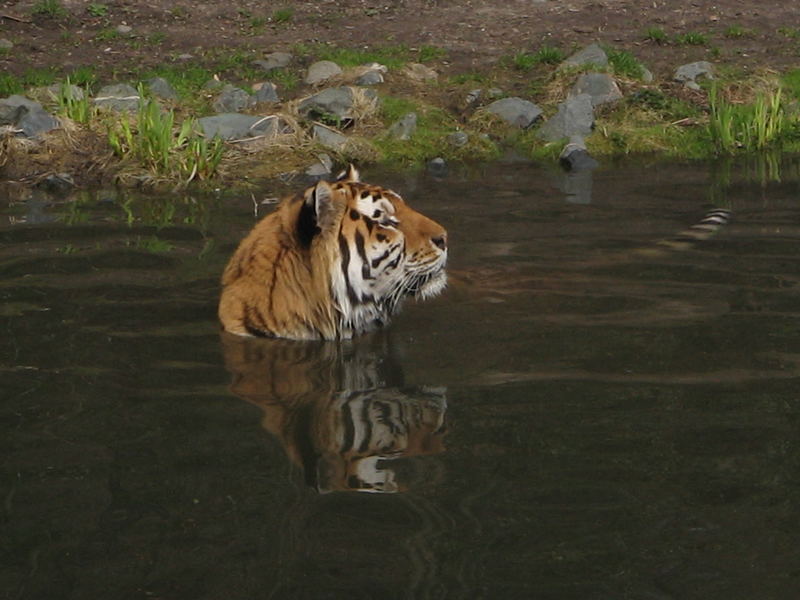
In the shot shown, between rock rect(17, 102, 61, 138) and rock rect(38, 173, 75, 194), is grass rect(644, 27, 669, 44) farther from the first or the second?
rock rect(38, 173, 75, 194)

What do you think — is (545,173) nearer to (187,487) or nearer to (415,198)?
(415,198)

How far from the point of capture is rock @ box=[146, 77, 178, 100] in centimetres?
1077

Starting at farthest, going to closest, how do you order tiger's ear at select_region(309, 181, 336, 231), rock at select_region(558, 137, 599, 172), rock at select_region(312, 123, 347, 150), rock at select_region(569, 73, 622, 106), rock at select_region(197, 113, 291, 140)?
rock at select_region(569, 73, 622, 106) < rock at select_region(197, 113, 291, 140) < rock at select_region(312, 123, 347, 150) < rock at select_region(558, 137, 599, 172) < tiger's ear at select_region(309, 181, 336, 231)

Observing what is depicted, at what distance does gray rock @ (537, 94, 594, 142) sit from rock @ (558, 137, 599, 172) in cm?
48

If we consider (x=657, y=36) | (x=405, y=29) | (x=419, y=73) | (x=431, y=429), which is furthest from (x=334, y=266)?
(x=405, y=29)

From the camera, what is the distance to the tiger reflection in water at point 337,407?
4.22 m

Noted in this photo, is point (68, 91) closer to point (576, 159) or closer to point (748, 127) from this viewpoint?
point (576, 159)

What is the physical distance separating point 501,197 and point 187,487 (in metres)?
4.91

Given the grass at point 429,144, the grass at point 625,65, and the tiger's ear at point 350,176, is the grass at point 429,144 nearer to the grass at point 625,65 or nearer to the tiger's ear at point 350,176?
the grass at point 625,65

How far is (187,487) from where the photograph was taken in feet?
13.2

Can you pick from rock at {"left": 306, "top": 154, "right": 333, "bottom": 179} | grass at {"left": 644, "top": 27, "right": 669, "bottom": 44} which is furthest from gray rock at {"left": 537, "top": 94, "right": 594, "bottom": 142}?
grass at {"left": 644, "top": 27, "right": 669, "bottom": 44}

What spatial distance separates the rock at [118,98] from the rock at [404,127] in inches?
78.9

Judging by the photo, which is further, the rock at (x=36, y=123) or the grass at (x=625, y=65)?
the grass at (x=625, y=65)

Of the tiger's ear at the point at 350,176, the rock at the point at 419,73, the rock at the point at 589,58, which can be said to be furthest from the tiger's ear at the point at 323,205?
the rock at the point at 589,58
